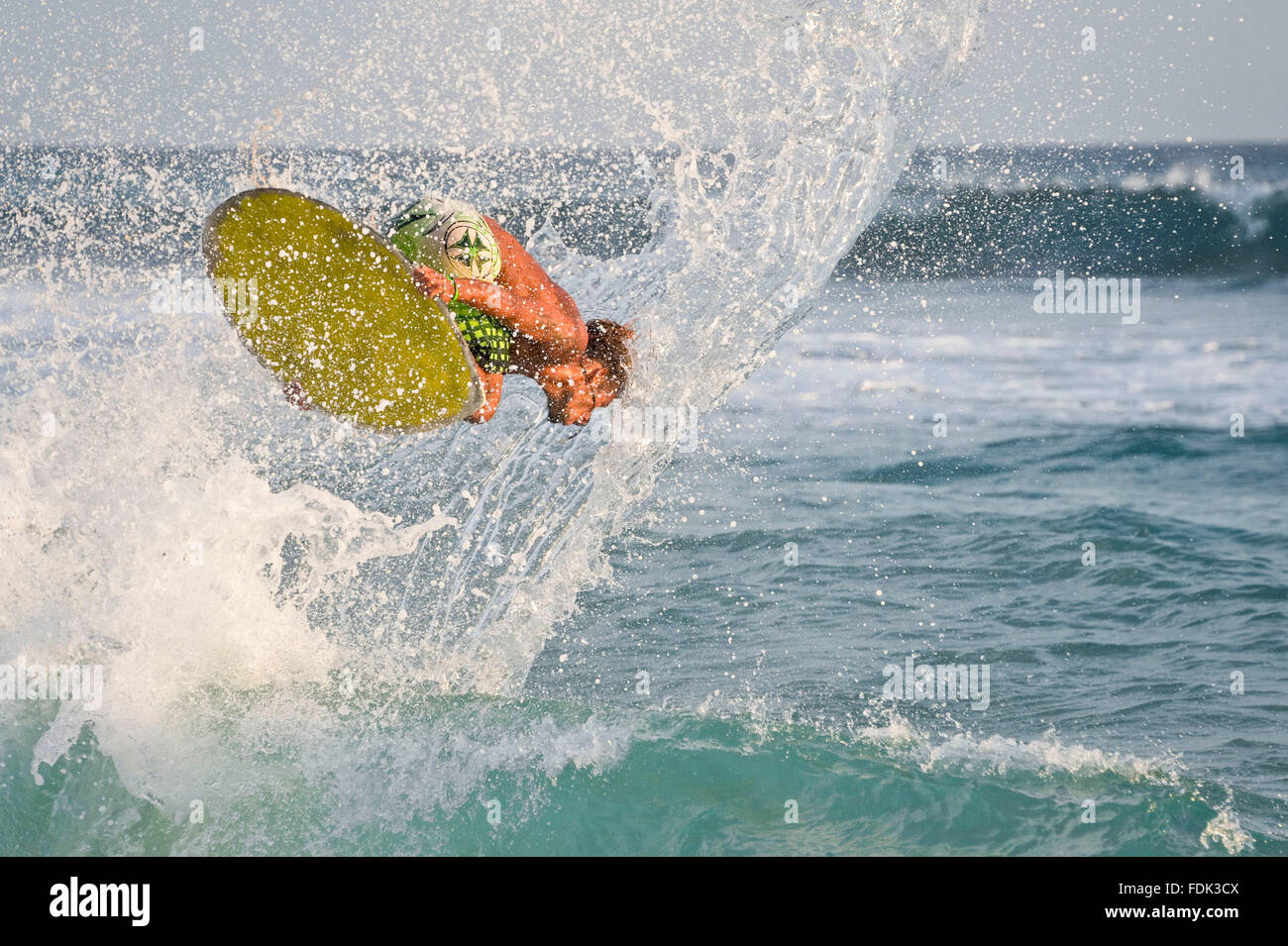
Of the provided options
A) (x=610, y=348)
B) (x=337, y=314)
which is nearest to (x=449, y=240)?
(x=337, y=314)

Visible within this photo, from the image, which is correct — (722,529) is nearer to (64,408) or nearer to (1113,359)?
(64,408)

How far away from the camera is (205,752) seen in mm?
5332

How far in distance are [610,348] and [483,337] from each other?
0.88 metres

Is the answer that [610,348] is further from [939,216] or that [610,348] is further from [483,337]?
[939,216]

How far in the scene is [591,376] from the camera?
576 centimetres

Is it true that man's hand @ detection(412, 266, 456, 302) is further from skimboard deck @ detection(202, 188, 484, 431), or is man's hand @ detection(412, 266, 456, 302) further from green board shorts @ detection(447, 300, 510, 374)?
green board shorts @ detection(447, 300, 510, 374)

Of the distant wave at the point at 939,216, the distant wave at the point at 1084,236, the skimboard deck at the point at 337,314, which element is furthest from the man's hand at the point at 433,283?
the distant wave at the point at 1084,236

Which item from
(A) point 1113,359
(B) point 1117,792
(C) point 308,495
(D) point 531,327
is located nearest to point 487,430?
(C) point 308,495

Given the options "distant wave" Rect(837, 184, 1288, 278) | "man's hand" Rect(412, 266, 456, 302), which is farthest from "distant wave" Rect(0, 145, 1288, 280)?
"man's hand" Rect(412, 266, 456, 302)

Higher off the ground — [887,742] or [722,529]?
[722,529]

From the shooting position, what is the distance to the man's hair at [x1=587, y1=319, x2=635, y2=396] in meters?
5.88

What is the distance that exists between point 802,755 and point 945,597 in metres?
2.69

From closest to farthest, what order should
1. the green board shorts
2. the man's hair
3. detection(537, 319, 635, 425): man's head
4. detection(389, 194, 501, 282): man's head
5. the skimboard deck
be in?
the skimboard deck → detection(389, 194, 501, 282): man's head → the green board shorts → detection(537, 319, 635, 425): man's head → the man's hair

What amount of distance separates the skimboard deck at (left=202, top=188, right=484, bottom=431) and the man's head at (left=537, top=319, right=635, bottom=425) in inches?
24.0
